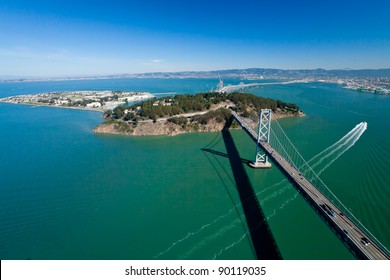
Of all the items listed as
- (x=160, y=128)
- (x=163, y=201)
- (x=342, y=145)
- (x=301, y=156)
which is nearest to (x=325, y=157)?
(x=301, y=156)

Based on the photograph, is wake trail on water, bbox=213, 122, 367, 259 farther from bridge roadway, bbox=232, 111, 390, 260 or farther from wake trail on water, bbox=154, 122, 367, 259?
bridge roadway, bbox=232, 111, 390, 260

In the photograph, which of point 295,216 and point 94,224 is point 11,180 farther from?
point 295,216

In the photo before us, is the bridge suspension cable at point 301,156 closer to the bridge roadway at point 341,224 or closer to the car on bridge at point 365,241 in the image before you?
the bridge roadway at point 341,224

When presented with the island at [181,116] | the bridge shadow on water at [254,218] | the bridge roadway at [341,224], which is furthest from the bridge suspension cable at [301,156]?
the island at [181,116]

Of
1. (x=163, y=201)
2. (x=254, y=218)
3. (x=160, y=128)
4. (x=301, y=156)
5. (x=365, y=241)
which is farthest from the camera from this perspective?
(x=160, y=128)

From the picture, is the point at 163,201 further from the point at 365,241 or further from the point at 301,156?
the point at 301,156

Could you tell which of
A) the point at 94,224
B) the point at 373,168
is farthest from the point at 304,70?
the point at 94,224

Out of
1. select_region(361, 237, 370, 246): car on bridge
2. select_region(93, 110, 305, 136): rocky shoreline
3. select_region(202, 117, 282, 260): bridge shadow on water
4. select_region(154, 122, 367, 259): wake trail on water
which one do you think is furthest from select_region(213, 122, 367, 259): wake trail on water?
select_region(93, 110, 305, 136): rocky shoreline
